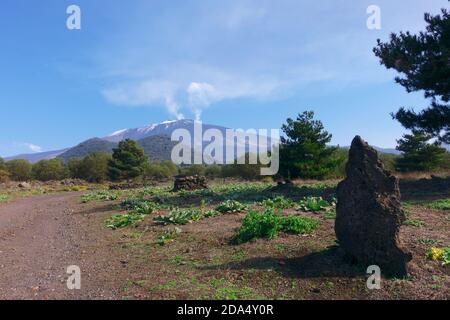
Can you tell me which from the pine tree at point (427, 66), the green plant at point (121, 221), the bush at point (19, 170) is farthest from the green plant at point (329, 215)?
the bush at point (19, 170)

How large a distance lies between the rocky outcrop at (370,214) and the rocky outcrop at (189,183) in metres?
18.1

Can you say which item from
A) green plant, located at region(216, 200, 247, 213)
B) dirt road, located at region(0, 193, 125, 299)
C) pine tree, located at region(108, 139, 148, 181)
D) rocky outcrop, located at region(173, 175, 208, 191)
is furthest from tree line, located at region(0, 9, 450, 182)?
dirt road, located at region(0, 193, 125, 299)

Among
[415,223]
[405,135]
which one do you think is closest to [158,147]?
[405,135]

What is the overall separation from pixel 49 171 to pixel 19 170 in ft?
15.6

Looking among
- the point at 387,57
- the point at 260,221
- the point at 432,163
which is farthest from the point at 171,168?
the point at 260,221

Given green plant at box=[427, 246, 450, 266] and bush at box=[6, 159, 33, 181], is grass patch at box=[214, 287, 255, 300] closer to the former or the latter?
green plant at box=[427, 246, 450, 266]

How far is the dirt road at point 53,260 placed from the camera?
577 centimetres

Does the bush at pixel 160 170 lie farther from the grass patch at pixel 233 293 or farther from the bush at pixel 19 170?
the grass patch at pixel 233 293

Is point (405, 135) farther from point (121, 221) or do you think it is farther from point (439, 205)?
point (121, 221)

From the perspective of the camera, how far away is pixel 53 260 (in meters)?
7.92

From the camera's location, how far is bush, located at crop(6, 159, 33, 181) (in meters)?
56.9
